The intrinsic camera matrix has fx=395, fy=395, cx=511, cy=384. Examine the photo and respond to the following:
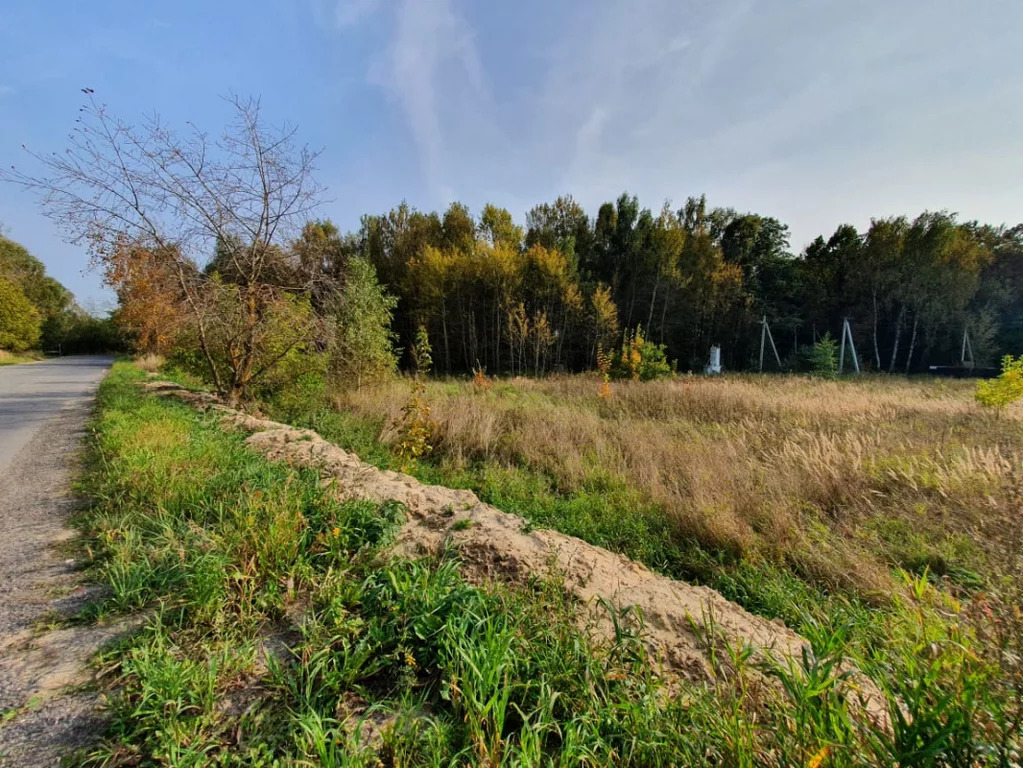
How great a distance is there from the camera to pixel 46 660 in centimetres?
187

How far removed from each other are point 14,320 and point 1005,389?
168 feet

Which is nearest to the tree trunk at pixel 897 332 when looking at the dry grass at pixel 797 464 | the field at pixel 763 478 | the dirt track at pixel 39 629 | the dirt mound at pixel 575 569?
the dry grass at pixel 797 464

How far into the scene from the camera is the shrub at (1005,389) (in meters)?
7.23

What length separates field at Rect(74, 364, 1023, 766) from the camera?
147 cm

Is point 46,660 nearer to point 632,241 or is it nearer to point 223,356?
Result: point 223,356

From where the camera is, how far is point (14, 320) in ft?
95.6

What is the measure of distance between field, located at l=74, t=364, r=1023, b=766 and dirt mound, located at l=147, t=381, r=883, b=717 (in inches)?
6.4

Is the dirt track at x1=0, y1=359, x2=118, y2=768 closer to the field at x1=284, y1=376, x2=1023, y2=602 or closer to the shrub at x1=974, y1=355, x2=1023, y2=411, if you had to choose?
the field at x1=284, y1=376, x2=1023, y2=602

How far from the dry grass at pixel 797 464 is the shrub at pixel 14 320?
120ft

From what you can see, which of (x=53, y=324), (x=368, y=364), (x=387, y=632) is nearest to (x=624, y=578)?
(x=387, y=632)

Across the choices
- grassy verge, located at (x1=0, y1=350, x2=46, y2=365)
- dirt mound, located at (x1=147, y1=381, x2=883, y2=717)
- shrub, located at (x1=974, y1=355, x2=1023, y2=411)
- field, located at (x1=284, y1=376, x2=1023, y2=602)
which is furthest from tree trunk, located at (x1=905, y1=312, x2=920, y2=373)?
grassy verge, located at (x1=0, y1=350, x2=46, y2=365)

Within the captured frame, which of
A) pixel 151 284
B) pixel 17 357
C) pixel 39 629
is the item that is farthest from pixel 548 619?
pixel 17 357

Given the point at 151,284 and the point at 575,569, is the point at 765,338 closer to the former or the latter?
the point at 575,569

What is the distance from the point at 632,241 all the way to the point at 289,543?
29434 millimetres
